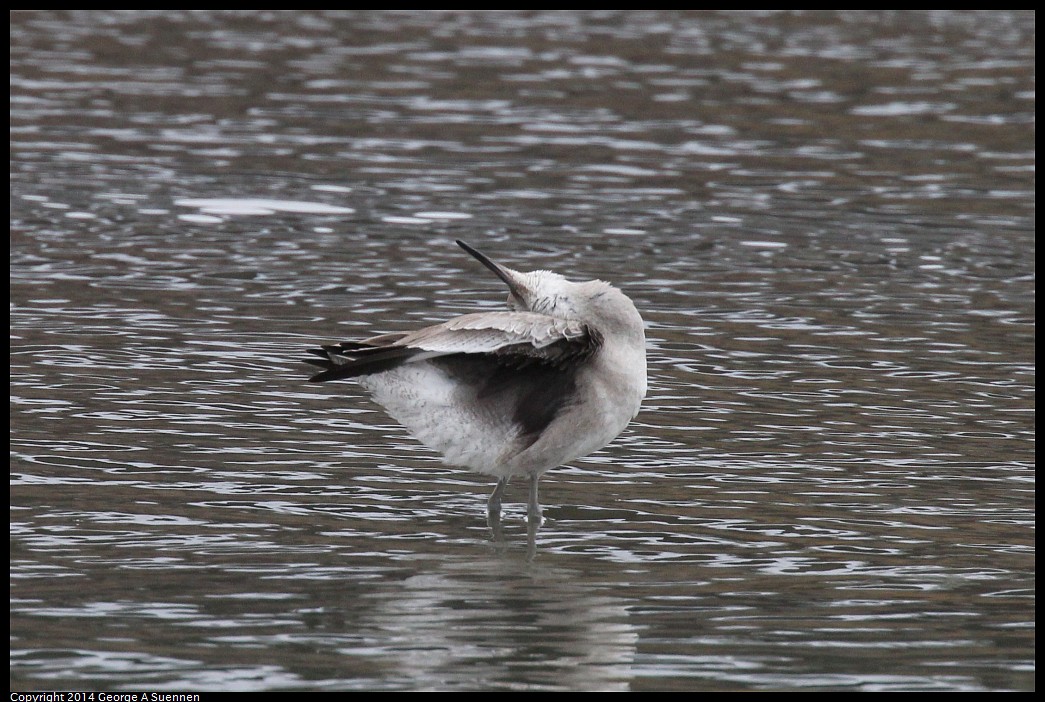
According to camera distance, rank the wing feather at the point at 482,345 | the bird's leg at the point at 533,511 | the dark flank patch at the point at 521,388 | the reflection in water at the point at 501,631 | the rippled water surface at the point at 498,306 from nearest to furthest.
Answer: the reflection in water at the point at 501,631
the rippled water surface at the point at 498,306
the wing feather at the point at 482,345
the dark flank patch at the point at 521,388
the bird's leg at the point at 533,511

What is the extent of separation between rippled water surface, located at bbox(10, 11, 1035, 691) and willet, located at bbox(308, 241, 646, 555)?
1.63ft

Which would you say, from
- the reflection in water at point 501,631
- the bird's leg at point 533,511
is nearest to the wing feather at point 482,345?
the bird's leg at point 533,511

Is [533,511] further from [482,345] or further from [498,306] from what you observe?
[498,306]

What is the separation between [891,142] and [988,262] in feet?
18.1

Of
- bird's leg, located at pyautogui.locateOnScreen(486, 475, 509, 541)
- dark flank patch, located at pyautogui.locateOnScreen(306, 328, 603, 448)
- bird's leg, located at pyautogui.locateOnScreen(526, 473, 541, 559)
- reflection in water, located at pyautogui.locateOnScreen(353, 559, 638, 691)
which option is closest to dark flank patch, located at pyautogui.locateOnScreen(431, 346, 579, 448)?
dark flank patch, located at pyautogui.locateOnScreen(306, 328, 603, 448)

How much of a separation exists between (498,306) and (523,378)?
4922 millimetres

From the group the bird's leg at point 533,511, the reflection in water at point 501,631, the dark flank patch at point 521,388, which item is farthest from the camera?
the bird's leg at point 533,511

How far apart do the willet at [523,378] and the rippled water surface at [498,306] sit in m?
0.50

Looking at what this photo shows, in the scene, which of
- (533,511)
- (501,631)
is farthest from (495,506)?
(501,631)

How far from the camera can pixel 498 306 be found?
43.8ft

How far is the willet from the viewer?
8242mm

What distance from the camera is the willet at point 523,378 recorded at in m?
8.24

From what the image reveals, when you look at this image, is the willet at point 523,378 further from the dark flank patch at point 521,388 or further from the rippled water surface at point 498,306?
the rippled water surface at point 498,306

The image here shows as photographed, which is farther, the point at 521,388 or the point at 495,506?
the point at 495,506
